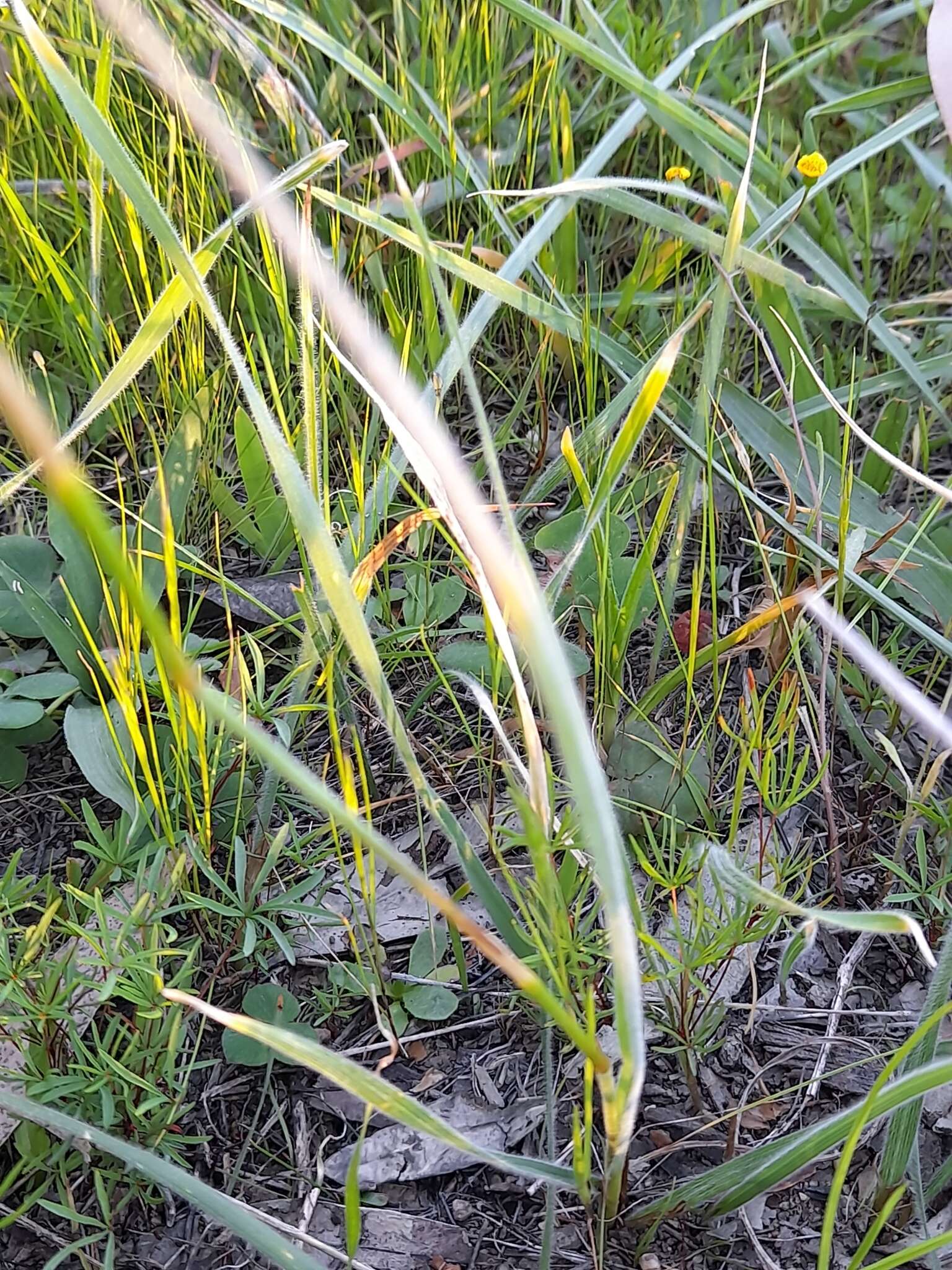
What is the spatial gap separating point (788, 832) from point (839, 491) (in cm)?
36

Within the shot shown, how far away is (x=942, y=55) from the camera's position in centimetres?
83

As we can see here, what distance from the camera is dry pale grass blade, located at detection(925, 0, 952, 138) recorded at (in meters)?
0.83

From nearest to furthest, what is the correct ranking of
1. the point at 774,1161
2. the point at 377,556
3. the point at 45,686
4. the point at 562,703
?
the point at 562,703 → the point at 774,1161 → the point at 377,556 → the point at 45,686

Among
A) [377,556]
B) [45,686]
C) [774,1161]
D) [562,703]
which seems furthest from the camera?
[45,686]

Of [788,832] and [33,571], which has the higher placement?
[33,571]

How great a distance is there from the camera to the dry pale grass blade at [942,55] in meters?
0.83

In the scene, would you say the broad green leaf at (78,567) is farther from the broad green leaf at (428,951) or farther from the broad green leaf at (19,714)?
the broad green leaf at (428,951)

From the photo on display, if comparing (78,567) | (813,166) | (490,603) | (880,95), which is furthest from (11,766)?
(880,95)

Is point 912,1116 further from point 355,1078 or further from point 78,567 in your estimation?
point 78,567

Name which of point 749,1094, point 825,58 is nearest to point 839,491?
point 749,1094

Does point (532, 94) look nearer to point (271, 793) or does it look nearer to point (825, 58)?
point (825, 58)

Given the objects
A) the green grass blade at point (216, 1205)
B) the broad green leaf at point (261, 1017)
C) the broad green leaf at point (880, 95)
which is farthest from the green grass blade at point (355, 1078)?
the broad green leaf at point (880, 95)

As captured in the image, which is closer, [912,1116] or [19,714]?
[912,1116]

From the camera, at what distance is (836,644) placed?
92cm
